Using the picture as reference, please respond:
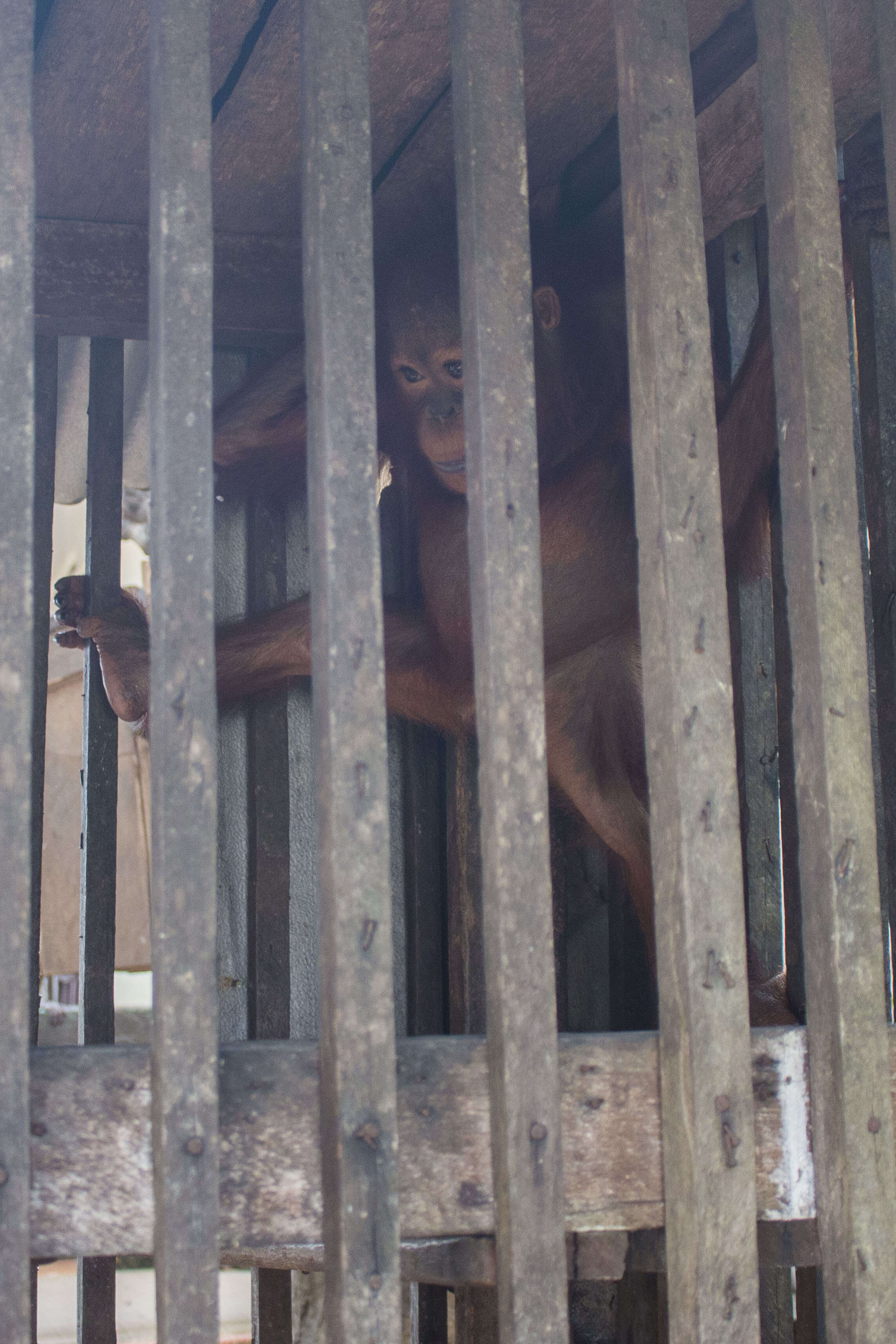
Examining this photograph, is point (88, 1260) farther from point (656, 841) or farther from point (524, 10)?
point (524, 10)

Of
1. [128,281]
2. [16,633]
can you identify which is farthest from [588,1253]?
[128,281]

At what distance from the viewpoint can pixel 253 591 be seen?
262 cm

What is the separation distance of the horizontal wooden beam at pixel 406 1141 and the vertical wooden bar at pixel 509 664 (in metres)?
0.06

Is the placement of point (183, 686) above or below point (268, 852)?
above

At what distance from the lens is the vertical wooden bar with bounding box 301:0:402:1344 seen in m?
1.22

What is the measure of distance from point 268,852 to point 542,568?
755mm

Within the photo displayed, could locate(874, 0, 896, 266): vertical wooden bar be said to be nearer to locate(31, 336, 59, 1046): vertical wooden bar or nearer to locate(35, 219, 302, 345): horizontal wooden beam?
locate(35, 219, 302, 345): horizontal wooden beam

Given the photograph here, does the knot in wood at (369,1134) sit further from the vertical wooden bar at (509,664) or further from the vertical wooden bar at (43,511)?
the vertical wooden bar at (43,511)

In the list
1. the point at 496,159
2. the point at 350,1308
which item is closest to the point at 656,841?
the point at 350,1308

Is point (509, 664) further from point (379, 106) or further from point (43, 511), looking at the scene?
point (43, 511)

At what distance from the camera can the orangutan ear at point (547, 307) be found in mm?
2512

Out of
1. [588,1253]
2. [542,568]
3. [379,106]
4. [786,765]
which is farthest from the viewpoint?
[542,568]

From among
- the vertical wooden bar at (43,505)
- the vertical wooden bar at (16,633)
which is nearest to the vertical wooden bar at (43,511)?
the vertical wooden bar at (43,505)

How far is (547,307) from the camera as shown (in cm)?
254
